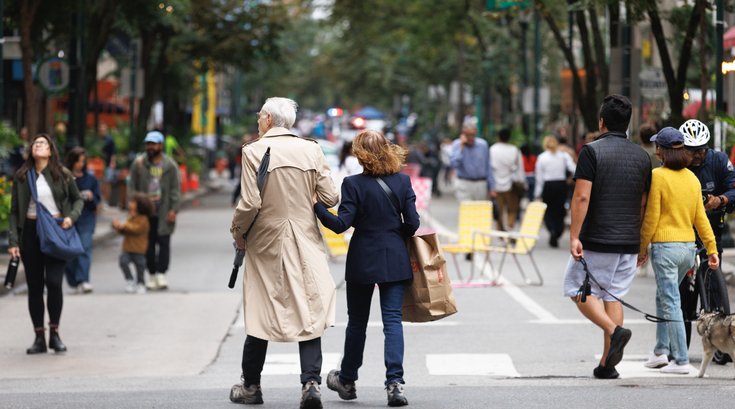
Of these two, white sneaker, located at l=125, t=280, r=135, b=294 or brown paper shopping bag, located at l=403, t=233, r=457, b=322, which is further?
white sneaker, located at l=125, t=280, r=135, b=294

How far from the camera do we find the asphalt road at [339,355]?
887cm

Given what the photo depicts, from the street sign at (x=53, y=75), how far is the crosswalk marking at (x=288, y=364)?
12946mm

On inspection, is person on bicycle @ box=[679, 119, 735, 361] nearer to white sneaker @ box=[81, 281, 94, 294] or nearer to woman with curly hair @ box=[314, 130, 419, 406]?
woman with curly hair @ box=[314, 130, 419, 406]

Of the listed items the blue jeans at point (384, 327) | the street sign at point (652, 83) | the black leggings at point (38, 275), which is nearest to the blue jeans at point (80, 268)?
the black leggings at point (38, 275)

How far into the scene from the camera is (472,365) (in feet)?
35.7

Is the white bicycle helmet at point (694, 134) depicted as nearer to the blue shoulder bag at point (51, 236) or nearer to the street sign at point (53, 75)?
the blue shoulder bag at point (51, 236)

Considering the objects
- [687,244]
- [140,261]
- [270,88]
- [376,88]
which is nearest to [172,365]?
[687,244]

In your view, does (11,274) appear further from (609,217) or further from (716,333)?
(716,333)

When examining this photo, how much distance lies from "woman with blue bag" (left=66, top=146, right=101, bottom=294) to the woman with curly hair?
7.32 m

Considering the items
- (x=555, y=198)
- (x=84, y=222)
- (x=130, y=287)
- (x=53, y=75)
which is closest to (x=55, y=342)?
(x=84, y=222)

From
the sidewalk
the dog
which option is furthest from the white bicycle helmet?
the sidewalk

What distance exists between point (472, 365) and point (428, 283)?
247cm

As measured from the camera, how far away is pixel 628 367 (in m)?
10.4

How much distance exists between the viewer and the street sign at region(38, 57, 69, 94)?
2352 centimetres
